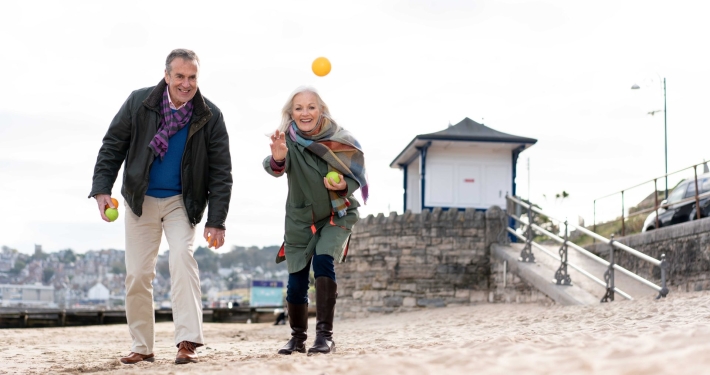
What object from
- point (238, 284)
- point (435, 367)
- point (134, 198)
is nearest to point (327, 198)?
point (134, 198)

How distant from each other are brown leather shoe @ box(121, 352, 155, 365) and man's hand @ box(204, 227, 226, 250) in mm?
714

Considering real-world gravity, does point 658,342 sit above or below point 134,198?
below

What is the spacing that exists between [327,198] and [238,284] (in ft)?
424

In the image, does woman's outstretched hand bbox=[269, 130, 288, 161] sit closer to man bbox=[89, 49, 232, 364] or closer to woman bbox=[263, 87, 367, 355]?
woman bbox=[263, 87, 367, 355]

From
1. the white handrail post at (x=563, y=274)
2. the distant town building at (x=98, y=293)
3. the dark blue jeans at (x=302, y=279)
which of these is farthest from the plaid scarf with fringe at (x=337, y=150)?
the distant town building at (x=98, y=293)

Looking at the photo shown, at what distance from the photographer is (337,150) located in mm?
5098

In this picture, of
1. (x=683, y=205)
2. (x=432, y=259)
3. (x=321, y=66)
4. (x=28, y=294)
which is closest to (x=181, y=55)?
(x=321, y=66)

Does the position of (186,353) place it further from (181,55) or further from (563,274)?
(563,274)

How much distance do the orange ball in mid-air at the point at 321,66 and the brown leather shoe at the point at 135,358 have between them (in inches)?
73.7

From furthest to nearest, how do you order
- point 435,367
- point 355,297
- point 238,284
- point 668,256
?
point 238,284, point 355,297, point 668,256, point 435,367

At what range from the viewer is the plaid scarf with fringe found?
197 inches

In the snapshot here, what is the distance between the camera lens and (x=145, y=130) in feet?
16.7

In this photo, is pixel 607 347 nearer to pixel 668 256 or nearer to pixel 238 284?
pixel 668 256

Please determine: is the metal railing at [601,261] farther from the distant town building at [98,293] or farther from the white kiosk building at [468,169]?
the distant town building at [98,293]
